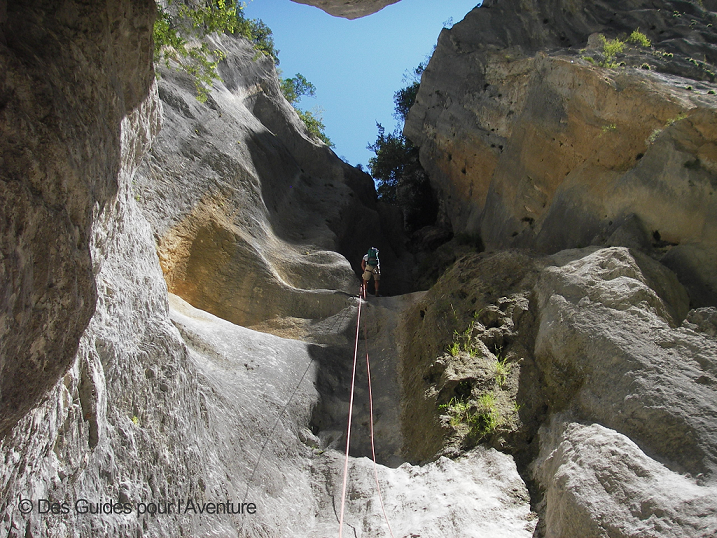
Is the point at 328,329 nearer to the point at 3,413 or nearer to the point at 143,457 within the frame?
the point at 143,457

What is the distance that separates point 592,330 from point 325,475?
419 cm

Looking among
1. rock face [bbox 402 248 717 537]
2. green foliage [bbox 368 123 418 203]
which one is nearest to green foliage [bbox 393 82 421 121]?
green foliage [bbox 368 123 418 203]

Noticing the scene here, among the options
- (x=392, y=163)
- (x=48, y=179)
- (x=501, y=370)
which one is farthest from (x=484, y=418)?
(x=392, y=163)

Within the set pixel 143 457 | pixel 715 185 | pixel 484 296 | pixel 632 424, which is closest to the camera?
pixel 143 457

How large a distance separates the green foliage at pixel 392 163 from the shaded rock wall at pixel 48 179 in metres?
23.5

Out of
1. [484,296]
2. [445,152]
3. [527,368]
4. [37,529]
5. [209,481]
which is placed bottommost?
[37,529]

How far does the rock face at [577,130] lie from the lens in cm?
973

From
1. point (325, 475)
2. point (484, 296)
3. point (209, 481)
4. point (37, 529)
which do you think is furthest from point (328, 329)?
point (37, 529)

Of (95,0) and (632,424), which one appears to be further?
(632,424)

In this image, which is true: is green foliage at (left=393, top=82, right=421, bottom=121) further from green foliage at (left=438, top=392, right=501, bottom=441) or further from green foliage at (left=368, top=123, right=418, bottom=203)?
green foliage at (left=438, top=392, right=501, bottom=441)

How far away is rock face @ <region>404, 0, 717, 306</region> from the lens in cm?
973

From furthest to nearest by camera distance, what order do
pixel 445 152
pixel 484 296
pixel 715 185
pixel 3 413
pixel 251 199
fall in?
pixel 445 152, pixel 251 199, pixel 484 296, pixel 715 185, pixel 3 413

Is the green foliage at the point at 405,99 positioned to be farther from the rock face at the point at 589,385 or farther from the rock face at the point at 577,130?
the rock face at the point at 589,385

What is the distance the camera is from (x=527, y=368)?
26.2 ft
